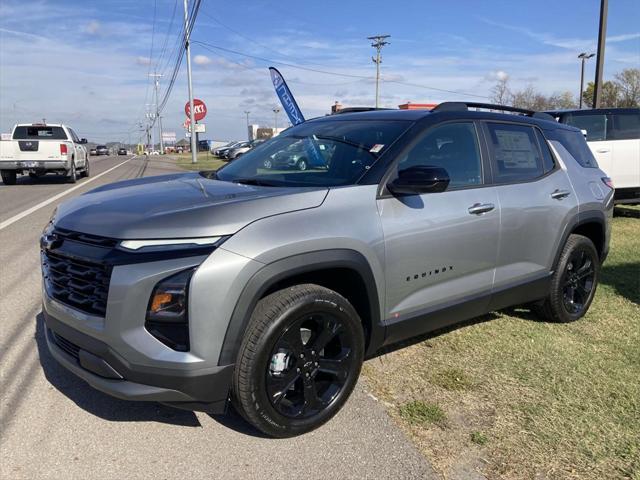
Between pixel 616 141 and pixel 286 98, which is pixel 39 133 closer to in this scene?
pixel 286 98

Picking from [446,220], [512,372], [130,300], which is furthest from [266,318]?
[512,372]

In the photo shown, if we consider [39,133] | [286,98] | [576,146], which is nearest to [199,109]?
[39,133]

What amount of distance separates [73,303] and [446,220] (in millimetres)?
2269

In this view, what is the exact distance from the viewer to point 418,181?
3.12 m

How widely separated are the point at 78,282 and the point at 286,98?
33.4ft

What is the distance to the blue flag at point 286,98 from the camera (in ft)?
39.5

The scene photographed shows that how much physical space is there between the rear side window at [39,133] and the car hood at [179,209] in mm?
15621

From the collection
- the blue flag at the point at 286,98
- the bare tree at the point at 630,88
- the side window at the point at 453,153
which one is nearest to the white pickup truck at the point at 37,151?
the blue flag at the point at 286,98

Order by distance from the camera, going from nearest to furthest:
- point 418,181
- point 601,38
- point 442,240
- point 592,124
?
point 418,181
point 442,240
point 592,124
point 601,38

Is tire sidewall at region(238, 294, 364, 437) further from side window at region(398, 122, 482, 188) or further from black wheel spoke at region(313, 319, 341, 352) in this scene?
side window at region(398, 122, 482, 188)

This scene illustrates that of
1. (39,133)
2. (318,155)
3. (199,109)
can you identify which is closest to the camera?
(318,155)

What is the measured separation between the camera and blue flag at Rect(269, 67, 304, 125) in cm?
1203

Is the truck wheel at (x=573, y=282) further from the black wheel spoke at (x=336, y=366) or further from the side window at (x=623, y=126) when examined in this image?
the side window at (x=623, y=126)

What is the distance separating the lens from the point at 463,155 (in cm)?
384
